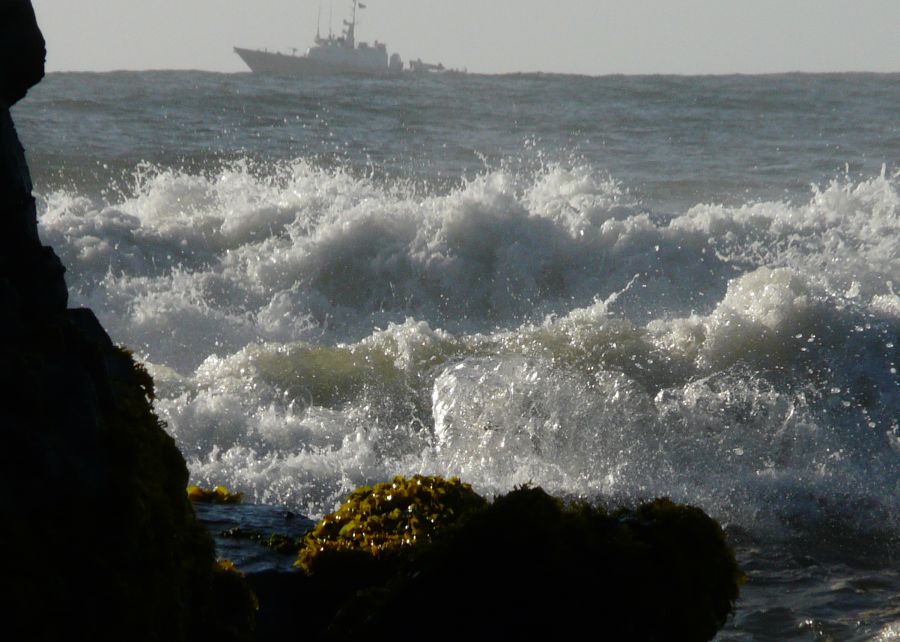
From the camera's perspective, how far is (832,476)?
7.68m

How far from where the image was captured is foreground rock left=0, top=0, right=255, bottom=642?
97.6 inches

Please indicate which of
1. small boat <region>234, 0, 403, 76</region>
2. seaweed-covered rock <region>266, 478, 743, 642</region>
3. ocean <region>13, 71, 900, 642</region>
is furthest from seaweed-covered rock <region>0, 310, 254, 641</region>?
small boat <region>234, 0, 403, 76</region>

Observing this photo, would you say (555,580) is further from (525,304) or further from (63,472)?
(525,304)

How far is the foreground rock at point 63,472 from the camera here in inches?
97.6

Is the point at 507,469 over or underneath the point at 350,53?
underneath

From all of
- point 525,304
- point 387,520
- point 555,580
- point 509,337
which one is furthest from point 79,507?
point 525,304

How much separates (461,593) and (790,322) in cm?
735

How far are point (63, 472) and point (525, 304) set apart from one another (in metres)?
11.0

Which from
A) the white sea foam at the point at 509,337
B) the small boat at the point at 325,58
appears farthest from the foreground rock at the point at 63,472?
the small boat at the point at 325,58

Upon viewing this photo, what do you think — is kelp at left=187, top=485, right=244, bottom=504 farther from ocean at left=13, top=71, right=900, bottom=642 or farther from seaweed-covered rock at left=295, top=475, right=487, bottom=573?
seaweed-covered rock at left=295, top=475, right=487, bottom=573

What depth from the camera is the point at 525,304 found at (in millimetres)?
13406

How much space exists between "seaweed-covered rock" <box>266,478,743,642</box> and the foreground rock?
1.95ft

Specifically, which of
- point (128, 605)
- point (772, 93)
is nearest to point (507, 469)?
point (128, 605)

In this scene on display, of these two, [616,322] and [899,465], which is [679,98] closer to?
[616,322]
